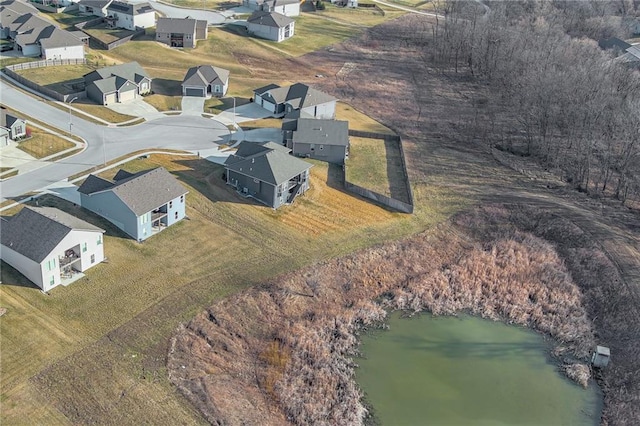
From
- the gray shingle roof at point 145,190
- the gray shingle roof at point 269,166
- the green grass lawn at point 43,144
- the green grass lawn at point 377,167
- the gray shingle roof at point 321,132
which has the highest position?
the gray shingle roof at point 321,132

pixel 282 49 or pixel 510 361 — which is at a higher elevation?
pixel 282 49

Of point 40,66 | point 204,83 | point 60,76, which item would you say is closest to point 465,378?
point 204,83

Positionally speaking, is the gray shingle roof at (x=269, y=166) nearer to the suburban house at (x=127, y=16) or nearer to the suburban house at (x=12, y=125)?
the suburban house at (x=12, y=125)

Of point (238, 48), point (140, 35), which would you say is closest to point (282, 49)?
point (238, 48)

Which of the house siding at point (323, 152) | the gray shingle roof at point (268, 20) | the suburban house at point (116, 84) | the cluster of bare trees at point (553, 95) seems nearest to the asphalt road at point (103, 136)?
the suburban house at point (116, 84)

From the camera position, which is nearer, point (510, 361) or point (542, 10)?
point (510, 361)

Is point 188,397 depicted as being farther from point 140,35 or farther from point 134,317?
point 140,35

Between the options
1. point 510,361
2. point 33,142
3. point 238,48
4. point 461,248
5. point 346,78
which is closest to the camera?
point 510,361
